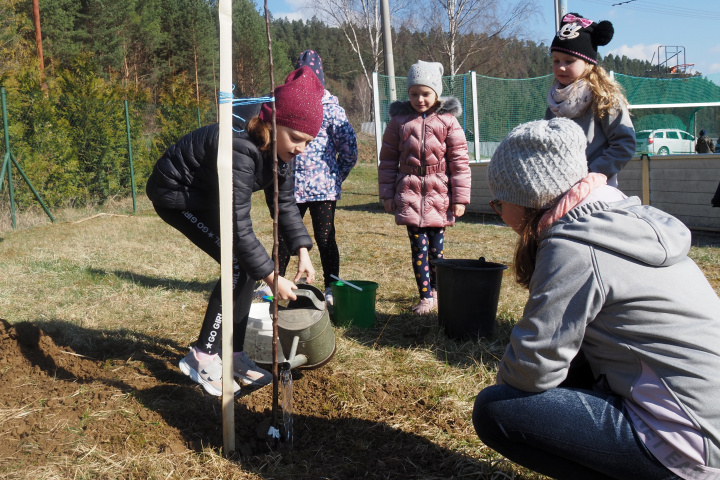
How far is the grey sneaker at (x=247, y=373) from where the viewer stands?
106 inches

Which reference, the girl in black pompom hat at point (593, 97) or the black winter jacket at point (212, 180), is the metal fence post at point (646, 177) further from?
the black winter jacket at point (212, 180)

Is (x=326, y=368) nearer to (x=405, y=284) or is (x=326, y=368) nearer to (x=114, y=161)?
(x=405, y=284)

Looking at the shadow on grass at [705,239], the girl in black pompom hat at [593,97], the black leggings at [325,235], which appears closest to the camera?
the girl in black pompom hat at [593,97]

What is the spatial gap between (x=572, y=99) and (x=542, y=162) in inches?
69.8

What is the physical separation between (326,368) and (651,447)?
1718 mm

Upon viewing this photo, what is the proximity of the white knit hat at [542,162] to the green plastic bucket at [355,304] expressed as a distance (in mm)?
1974

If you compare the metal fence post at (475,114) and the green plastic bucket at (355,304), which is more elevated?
the metal fence post at (475,114)

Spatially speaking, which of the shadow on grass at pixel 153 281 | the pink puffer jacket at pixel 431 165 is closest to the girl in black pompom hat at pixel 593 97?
the pink puffer jacket at pixel 431 165

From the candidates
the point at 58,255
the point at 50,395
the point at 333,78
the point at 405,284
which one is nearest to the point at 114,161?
the point at 58,255

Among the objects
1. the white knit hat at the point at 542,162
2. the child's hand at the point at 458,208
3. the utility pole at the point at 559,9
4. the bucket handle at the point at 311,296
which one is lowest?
the bucket handle at the point at 311,296

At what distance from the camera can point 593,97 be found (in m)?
3.09

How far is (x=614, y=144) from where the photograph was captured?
3.09 metres

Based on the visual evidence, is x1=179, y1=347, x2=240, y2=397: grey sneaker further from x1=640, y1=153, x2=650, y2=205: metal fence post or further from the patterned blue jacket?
x1=640, y1=153, x2=650, y2=205: metal fence post

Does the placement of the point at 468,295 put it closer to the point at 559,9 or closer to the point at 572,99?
the point at 572,99
